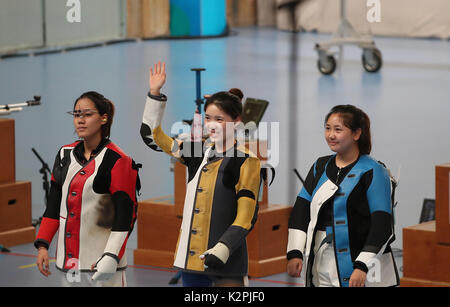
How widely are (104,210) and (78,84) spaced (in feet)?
31.7

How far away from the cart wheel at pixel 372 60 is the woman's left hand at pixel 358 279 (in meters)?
10.4

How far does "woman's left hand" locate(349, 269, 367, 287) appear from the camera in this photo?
3.43m

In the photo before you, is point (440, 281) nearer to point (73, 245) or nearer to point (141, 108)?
point (73, 245)

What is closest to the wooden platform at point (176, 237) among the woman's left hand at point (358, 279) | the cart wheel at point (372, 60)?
the woman's left hand at point (358, 279)

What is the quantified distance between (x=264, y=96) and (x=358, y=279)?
885 cm

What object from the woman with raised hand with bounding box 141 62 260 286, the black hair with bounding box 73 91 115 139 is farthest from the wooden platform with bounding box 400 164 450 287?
the black hair with bounding box 73 91 115 139

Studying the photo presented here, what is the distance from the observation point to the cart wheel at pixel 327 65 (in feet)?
43.8

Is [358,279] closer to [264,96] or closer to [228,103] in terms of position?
[228,103]

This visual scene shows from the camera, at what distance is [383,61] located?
14.9 m

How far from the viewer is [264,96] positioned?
40.0 feet

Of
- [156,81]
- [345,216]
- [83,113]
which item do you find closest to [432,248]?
[345,216]

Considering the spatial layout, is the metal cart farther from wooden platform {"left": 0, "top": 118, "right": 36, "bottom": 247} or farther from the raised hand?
the raised hand

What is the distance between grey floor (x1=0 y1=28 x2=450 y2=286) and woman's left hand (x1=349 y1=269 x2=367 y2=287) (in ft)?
7.70

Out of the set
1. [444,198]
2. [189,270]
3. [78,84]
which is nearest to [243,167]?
[189,270]
